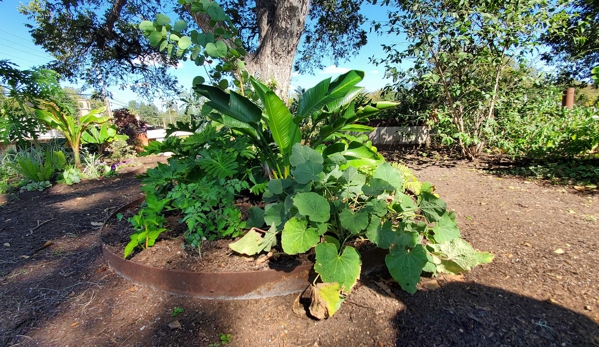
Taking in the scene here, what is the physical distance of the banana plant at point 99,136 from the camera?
→ 5.12 meters

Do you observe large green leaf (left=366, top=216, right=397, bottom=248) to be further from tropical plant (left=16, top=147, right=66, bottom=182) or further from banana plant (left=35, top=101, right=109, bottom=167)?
banana plant (left=35, top=101, right=109, bottom=167)

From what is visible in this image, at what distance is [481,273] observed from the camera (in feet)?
4.97

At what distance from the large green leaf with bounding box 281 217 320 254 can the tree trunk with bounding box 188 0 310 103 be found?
3.03 m

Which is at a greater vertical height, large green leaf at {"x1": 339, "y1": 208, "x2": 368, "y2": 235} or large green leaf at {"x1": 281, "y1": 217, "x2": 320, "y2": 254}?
large green leaf at {"x1": 339, "y1": 208, "x2": 368, "y2": 235}

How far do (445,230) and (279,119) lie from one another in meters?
1.11

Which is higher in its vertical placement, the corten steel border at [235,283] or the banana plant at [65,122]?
the banana plant at [65,122]

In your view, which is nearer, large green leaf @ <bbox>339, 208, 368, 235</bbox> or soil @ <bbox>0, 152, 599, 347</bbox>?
soil @ <bbox>0, 152, 599, 347</bbox>

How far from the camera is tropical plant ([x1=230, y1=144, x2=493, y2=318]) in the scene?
125cm

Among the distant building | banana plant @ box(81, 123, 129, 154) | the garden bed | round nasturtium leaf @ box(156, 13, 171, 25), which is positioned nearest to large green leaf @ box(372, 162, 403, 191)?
the garden bed

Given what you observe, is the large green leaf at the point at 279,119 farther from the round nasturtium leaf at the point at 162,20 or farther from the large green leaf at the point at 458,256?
the large green leaf at the point at 458,256

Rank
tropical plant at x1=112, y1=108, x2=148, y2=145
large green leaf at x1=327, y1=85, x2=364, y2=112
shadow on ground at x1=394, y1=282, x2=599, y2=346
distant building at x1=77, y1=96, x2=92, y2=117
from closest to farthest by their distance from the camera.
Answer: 1. shadow on ground at x1=394, y1=282, x2=599, y2=346
2. large green leaf at x1=327, y1=85, x2=364, y2=112
3. tropical plant at x1=112, y1=108, x2=148, y2=145
4. distant building at x1=77, y1=96, x2=92, y2=117

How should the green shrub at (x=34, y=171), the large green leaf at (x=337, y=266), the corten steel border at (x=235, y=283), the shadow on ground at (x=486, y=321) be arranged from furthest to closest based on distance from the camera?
the green shrub at (x=34, y=171), the corten steel border at (x=235, y=283), the large green leaf at (x=337, y=266), the shadow on ground at (x=486, y=321)

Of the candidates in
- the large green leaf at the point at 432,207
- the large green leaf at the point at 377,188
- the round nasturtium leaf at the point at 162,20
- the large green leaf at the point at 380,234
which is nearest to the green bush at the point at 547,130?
the large green leaf at the point at 432,207

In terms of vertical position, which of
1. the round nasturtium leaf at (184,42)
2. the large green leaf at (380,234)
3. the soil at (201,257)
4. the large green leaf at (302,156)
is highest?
the round nasturtium leaf at (184,42)
